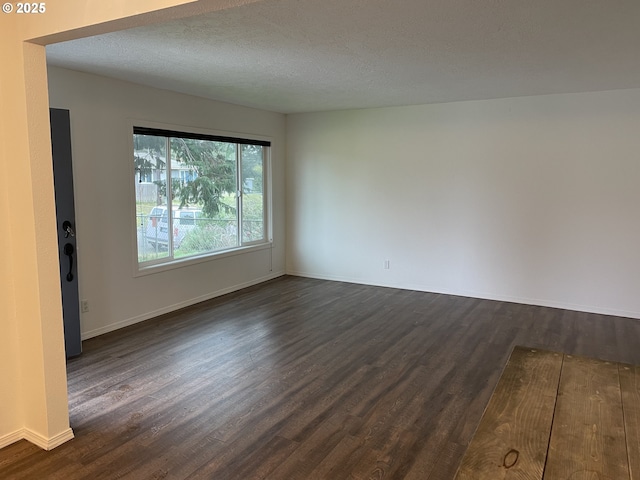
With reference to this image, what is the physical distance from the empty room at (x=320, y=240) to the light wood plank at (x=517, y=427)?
0.4 inches

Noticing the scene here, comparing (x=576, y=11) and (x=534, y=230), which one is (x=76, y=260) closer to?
(x=576, y=11)

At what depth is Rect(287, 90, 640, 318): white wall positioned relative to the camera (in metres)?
4.97

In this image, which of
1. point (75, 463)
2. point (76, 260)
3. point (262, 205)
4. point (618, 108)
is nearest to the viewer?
point (75, 463)

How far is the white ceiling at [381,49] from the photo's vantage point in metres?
2.63

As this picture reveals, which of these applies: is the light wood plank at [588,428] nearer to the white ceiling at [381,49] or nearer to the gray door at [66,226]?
the white ceiling at [381,49]

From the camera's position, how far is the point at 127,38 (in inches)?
121

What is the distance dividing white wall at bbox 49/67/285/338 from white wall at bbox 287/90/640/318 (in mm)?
Answer: 1990

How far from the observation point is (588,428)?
1485mm

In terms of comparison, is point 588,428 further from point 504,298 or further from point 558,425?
point 504,298

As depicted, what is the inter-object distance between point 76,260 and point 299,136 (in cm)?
380

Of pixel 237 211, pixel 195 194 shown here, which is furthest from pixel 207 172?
pixel 237 211

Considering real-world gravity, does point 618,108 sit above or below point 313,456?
above

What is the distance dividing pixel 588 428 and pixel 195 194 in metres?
4.78

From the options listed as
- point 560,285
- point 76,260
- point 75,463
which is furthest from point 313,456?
point 560,285
